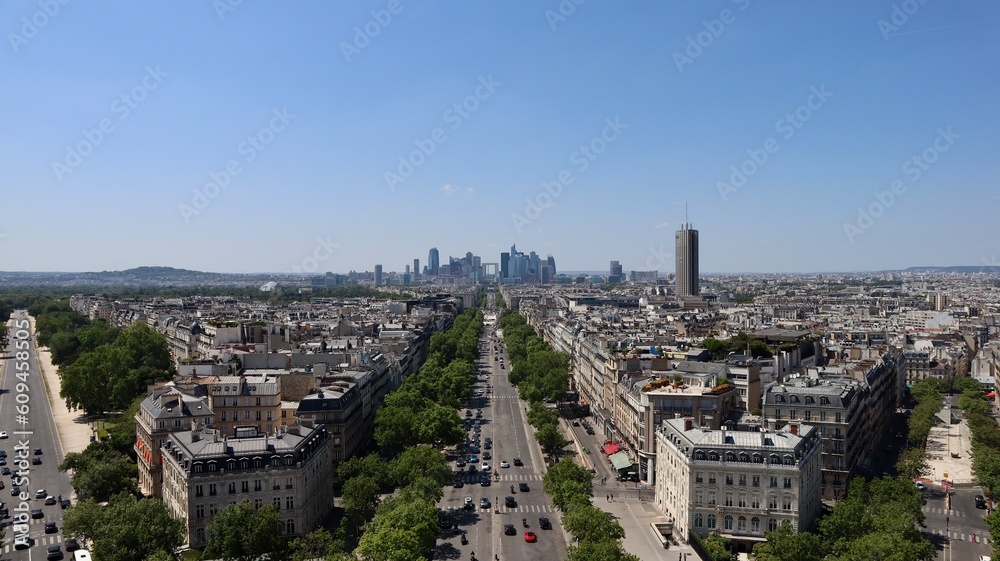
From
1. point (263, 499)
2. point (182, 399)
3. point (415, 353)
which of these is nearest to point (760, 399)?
point (263, 499)

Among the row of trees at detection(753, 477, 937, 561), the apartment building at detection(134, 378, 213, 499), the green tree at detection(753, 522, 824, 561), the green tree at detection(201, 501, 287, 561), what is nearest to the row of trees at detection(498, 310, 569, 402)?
the apartment building at detection(134, 378, 213, 499)

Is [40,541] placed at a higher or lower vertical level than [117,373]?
lower

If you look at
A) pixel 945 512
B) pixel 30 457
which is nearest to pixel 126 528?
pixel 30 457

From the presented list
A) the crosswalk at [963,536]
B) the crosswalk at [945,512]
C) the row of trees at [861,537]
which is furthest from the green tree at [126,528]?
the crosswalk at [945,512]

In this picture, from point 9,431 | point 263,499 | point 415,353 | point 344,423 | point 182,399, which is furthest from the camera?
point 415,353

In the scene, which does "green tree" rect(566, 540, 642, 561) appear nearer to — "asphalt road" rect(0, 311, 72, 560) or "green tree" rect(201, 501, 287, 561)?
"green tree" rect(201, 501, 287, 561)

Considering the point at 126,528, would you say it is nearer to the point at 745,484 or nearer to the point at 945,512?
the point at 745,484

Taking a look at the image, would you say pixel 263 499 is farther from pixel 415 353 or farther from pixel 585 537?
pixel 415 353
